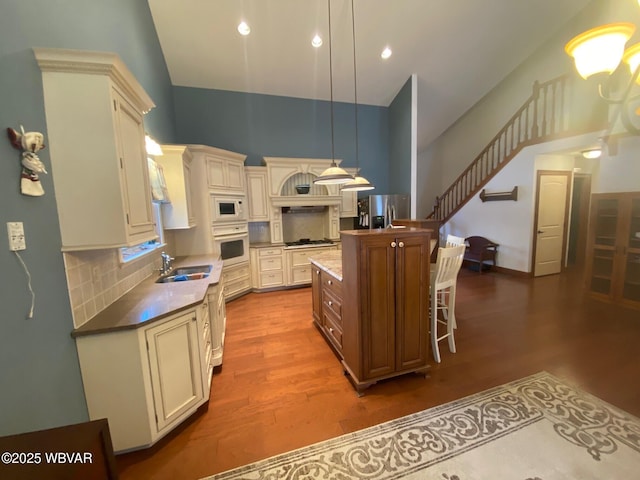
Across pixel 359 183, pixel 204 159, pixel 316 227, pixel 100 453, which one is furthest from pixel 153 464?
pixel 316 227

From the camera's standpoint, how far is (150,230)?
6.56ft

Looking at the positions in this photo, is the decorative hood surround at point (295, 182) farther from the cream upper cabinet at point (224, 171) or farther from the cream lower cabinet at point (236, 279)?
the cream lower cabinet at point (236, 279)

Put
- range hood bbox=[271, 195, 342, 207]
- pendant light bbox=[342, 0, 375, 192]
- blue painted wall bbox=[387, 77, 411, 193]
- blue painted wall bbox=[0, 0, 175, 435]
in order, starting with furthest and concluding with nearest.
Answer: blue painted wall bbox=[387, 77, 411, 193] < range hood bbox=[271, 195, 342, 207] < pendant light bbox=[342, 0, 375, 192] < blue painted wall bbox=[0, 0, 175, 435]

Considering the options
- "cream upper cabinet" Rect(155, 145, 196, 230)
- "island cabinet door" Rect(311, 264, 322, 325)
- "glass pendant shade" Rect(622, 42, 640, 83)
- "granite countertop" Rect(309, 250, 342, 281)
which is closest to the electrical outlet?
"granite countertop" Rect(309, 250, 342, 281)

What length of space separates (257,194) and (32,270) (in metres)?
3.78

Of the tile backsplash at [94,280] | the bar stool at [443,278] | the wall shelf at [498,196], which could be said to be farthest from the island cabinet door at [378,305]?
the wall shelf at [498,196]

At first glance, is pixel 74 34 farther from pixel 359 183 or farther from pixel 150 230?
pixel 359 183

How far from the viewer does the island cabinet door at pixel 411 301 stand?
7.07 ft

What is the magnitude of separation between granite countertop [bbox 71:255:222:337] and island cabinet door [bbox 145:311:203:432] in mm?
83

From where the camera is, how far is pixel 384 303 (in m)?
2.14

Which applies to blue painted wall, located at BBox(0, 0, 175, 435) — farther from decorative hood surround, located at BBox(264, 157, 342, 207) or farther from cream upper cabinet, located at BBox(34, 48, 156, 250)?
decorative hood surround, located at BBox(264, 157, 342, 207)

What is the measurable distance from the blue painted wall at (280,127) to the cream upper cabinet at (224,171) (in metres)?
0.71

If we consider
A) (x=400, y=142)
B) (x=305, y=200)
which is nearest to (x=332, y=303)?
(x=305, y=200)

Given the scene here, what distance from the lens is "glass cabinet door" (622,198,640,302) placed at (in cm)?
355
